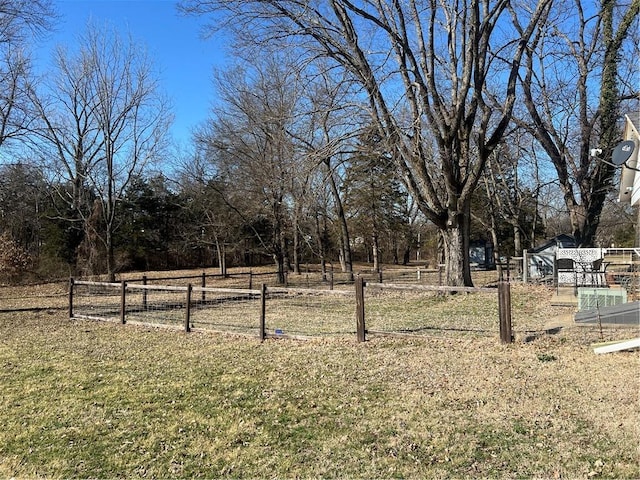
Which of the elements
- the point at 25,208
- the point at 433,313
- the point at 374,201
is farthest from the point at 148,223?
the point at 433,313

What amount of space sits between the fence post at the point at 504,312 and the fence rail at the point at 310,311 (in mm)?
11

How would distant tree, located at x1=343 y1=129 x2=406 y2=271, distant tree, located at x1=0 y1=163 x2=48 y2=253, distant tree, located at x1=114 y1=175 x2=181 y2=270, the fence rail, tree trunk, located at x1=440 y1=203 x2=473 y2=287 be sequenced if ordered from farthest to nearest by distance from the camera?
distant tree, located at x1=343 y1=129 x2=406 y2=271, distant tree, located at x1=114 y1=175 x2=181 y2=270, distant tree, located at x1=0 y1=163 x2=48 y2=253, tree trunk, located at x1=440 y1=203 x2=473 y2=287, the fence rail

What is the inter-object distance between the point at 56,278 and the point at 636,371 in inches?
888

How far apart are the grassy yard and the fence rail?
0.79 meters

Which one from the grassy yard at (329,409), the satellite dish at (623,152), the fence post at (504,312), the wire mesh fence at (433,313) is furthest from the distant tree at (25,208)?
the satellite dish at (623,152)

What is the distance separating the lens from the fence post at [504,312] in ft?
22.7

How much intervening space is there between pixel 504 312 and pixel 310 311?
5876 mm

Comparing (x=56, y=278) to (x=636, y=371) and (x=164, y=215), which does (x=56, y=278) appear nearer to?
(x=164, y=215)

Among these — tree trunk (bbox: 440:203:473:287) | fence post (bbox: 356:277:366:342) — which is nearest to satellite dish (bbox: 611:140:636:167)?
tree trunk (bbox: 440:203:473:287)

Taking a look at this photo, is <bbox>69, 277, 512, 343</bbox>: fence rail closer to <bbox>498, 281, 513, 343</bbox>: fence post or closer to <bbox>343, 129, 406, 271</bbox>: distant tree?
Answer: <bbox>498, 281, 513, 343</bbox>: fence post

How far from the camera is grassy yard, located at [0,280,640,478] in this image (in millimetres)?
3521

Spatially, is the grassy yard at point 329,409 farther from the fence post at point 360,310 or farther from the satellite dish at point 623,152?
the satellite dish at point 623,152

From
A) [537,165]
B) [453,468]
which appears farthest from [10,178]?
[453,468]

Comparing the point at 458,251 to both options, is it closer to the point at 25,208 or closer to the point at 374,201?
the point at 374,201
